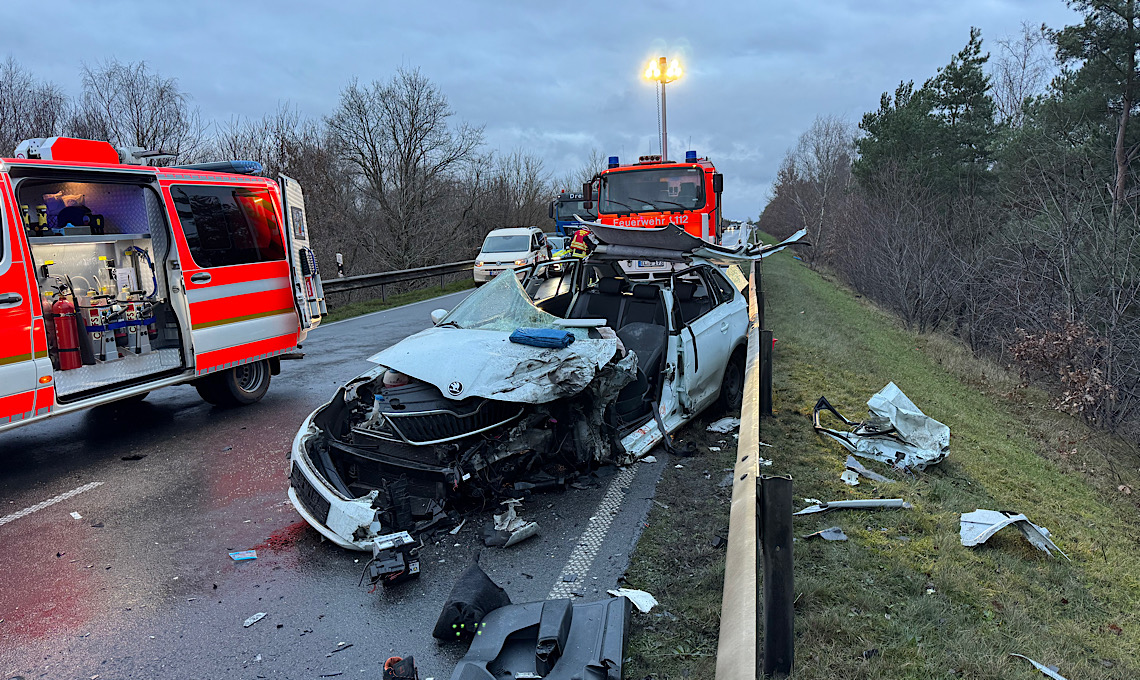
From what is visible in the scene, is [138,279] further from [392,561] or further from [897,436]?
[897,436]

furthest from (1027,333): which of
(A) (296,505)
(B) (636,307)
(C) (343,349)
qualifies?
(A) (296,505)

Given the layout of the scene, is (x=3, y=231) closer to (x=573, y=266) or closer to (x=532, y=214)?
(x=573, y=266)

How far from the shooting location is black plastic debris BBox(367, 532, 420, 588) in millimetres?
3963

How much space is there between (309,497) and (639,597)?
84.7 inches

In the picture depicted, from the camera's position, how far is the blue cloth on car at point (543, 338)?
520 centimetres

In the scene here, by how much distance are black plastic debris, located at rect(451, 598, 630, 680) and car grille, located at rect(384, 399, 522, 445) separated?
140 cm

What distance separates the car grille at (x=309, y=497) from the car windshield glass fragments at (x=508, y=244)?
1600cm

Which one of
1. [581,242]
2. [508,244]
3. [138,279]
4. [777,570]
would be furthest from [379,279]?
[777,570]

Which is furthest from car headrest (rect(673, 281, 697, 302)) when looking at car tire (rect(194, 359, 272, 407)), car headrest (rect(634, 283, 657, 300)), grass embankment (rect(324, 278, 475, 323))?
grass embankment (rect(324, 278, 475, 323))

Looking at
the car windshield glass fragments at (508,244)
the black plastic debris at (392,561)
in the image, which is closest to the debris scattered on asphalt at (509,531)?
the black plastic debris at (392,561)

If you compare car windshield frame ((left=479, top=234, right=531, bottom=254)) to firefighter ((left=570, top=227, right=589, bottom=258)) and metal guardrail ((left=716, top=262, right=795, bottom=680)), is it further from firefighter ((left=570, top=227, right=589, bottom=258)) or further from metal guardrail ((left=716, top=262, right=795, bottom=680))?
metal guardrail ((left=716, top=262, right=795, bottom=680))

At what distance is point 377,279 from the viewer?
1841 cm

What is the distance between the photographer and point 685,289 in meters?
7.62

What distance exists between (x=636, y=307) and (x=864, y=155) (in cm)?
3076
